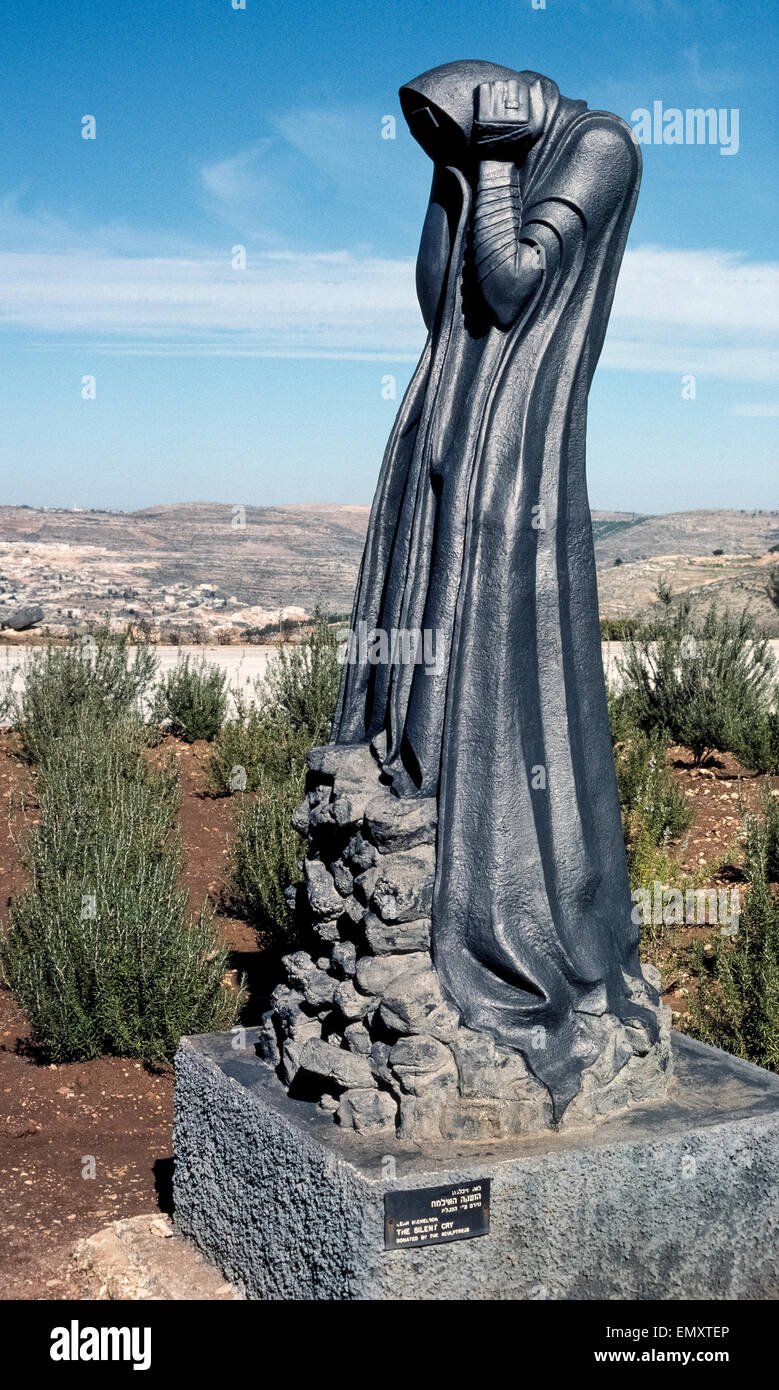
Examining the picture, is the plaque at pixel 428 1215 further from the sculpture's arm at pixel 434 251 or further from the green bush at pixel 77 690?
the green bush at pixel 77 690

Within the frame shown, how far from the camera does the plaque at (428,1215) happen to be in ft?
9.63

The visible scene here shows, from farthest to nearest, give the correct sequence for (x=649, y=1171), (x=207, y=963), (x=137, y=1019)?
(x=207, y=963) < (x=137, y=1019) < (x=649, y=1171)

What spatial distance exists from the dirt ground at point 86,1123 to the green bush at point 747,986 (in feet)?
0.74

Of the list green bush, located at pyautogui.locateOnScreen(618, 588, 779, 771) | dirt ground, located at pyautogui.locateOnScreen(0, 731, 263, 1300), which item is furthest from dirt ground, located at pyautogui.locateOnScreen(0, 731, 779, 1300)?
green bush, located at pyautogui.locateOnScreen(618, 588, 779, 771)

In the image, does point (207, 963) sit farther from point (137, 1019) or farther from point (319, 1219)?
point (319, 1219)

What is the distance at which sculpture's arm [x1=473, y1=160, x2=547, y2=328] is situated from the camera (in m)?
3.41

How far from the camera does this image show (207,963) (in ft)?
19.6

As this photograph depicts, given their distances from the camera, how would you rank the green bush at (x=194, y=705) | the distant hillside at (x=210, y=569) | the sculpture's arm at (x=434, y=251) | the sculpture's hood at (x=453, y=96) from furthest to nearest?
the distant hillside at (x=210, y=569), the green bush at (x=194, y=705), the sculpture's arm at (x=434, y=251), the sculpture's hood at (x=453, y=96)

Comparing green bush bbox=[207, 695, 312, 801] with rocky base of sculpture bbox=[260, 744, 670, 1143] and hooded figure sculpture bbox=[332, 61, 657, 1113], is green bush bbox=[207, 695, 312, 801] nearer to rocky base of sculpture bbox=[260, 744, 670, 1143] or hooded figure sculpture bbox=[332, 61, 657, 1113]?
rocky base of sculpture bbox=[260, 744, 670, 1143]

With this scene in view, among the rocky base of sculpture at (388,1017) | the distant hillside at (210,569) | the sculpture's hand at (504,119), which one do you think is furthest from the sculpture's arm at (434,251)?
the distant hillside at (210,569)

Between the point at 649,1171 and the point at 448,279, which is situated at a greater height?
the point at 448,279

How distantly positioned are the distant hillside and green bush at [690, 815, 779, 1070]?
565 inches
